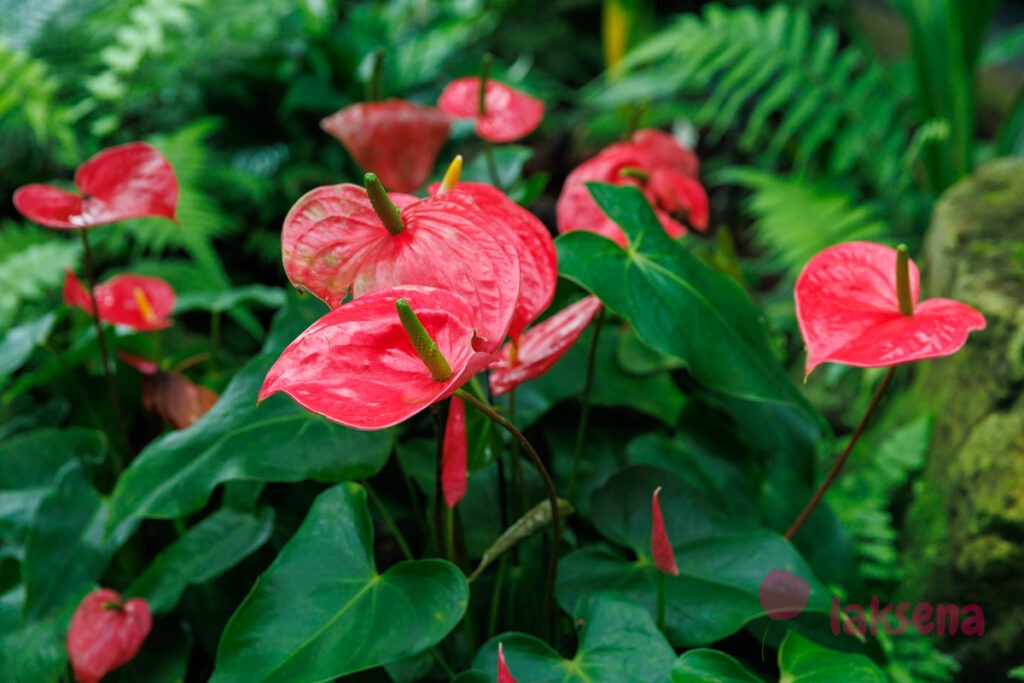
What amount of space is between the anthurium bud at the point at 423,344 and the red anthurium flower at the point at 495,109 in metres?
0.52

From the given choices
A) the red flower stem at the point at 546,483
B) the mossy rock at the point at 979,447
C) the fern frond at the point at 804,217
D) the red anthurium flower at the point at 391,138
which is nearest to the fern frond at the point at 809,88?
the fern frond at the point at 804,217

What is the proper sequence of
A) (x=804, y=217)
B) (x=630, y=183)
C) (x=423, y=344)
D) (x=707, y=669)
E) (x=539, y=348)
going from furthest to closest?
(x=804, y=217)
(x=630, y=183)
(x=539, y=348)
(x=707, y=669)
(x=423, y=344)

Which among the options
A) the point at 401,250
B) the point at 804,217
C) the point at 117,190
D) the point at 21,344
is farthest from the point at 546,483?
the point at 804,217

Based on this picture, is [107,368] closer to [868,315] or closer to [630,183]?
[630,183]

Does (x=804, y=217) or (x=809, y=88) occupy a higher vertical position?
(x=809, y=88)

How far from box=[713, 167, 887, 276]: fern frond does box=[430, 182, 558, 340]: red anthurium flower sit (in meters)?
1.25

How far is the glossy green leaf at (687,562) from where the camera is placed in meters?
0.68

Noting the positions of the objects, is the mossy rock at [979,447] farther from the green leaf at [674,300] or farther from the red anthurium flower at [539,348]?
the red anthurium flower at [539,348]

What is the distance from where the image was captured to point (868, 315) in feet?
2.05

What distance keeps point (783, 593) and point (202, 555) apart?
20.9 inches

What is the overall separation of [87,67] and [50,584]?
1876mm

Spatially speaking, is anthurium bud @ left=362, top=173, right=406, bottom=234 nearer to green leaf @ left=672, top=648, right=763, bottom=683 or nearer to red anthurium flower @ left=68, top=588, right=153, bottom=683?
green leaf @ left=672, top=648, right=763, bottom=683

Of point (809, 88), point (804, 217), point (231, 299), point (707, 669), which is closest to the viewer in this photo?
point (707, 669)

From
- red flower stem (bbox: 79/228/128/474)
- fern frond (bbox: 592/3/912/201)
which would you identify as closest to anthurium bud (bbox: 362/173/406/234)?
red flower stem (bbox: 79/228/128/474)
